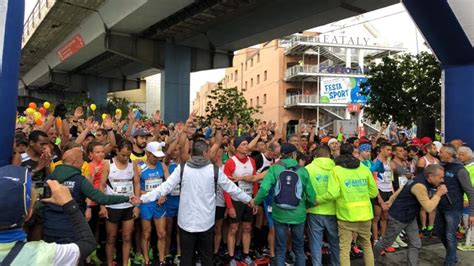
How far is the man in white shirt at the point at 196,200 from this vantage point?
4.58m

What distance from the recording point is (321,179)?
5258mm

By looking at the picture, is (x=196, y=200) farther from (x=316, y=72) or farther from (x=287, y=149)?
(x=316, y=72)

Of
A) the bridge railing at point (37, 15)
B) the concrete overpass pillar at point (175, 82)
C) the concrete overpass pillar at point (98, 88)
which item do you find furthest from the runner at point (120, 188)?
the concrete overpass pillar at point (98, 88)

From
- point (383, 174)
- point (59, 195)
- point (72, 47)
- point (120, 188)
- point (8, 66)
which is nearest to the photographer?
point (59, 195)

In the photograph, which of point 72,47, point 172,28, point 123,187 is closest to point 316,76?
point 172,28

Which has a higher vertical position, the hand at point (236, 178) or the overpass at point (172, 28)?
the overpass at point (172, 28)

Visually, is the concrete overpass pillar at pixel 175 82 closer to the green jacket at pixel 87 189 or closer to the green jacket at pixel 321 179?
the green jacket at pixel 321 179

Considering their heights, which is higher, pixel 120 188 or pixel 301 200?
pixel 120 188

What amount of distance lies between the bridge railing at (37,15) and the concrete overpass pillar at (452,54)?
1489cm

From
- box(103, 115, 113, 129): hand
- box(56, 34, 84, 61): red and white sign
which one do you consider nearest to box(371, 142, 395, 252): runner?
box(103, 115, 113, 129): hand

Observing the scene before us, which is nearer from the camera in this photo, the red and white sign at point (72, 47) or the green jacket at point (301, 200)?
the green jacket at point (301, 200)

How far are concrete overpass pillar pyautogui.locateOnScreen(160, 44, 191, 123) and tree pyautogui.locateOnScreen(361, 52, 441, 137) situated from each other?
938 cm

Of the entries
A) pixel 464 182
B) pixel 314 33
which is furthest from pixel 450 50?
pixel 314 33

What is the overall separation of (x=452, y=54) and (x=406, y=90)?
29.6ft
